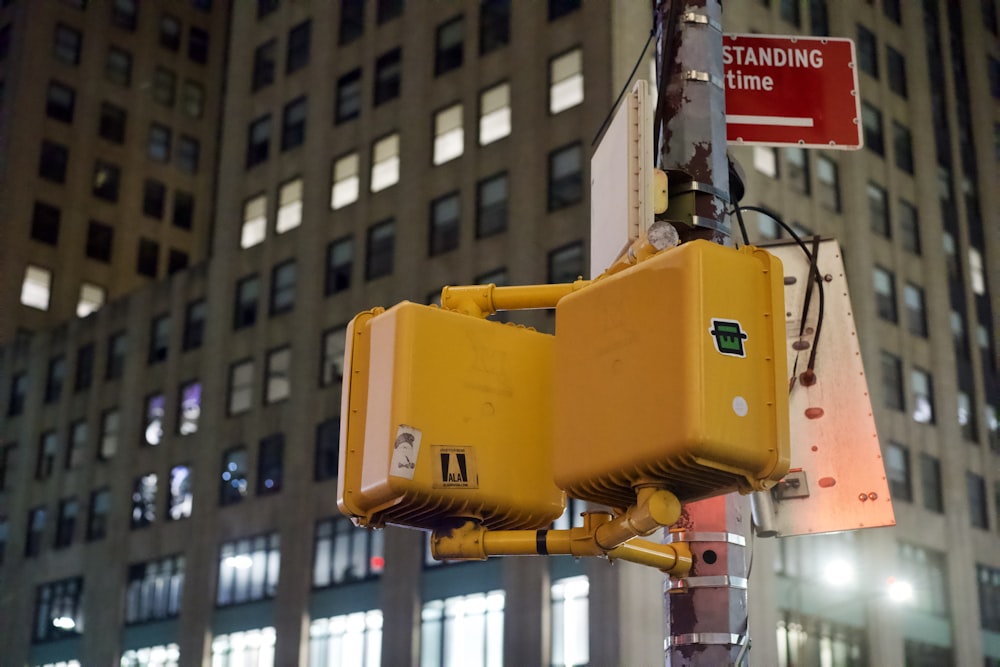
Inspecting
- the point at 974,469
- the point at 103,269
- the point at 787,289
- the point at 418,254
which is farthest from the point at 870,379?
the point at 787,289

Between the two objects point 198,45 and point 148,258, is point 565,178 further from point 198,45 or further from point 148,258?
point 198,45

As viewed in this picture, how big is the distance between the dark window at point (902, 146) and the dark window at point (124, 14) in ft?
138

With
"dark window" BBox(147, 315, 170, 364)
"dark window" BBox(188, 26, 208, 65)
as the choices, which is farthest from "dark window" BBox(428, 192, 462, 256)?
"dark window" BBox(188, 26, 208, 65)

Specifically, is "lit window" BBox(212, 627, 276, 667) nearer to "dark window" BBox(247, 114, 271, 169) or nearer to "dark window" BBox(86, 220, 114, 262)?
"dark window" BBox(247, 114, 271, 169)

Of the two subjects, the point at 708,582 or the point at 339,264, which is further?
the point at 339,264

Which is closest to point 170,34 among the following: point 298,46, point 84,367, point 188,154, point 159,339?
point 188,154

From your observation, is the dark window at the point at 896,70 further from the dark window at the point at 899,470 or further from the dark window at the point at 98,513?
the dark window at the point at 98,513

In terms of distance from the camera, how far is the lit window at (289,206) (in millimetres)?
54219

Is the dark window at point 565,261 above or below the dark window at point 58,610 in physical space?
Result: above

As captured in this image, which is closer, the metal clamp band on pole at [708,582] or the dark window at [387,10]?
the metal clamp band on pole at [708,582]

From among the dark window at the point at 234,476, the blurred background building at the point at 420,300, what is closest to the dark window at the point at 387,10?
the blurred background building at the point at 420,300

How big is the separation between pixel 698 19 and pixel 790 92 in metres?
1.19

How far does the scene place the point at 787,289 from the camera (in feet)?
18.9

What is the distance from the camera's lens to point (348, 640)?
4659 cm
